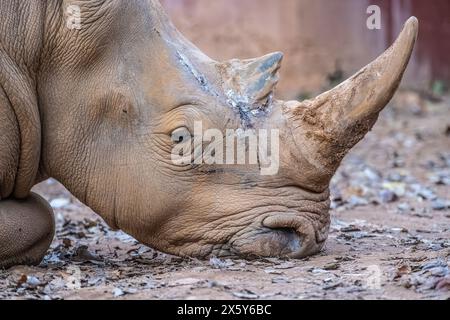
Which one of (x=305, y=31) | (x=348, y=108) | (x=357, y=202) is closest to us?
(x=348, y=108)

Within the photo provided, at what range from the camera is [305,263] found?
5.29 metres

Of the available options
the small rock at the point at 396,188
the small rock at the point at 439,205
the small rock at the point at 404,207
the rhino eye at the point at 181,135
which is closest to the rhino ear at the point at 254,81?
the rhino eye at the point at 181,135

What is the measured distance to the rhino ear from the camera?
5.41 metres

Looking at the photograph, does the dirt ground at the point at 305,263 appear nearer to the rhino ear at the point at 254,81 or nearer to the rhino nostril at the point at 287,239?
the rhino nostril at the point at 287,239

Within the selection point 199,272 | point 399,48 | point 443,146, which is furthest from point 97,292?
point 443,146

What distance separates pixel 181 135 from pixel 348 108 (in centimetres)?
88

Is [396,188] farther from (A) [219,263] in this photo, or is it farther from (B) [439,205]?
(A) [219,263]

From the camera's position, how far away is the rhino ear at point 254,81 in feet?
17.8

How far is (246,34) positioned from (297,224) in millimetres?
8433

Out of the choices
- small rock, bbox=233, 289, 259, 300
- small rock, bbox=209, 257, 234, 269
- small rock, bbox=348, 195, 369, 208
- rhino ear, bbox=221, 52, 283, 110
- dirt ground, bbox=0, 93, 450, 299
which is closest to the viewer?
small rock, bbox=233, 289, 259, 300

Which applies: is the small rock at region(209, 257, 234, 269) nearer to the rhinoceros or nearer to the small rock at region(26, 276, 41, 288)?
the rhinoceros

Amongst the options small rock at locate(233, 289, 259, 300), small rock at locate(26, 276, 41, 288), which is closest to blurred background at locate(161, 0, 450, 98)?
small rock at locate(26, 276, 41, 288)

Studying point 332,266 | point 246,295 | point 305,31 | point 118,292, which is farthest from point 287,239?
point 305,31

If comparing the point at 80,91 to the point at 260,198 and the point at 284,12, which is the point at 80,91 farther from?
the point at 284,12
